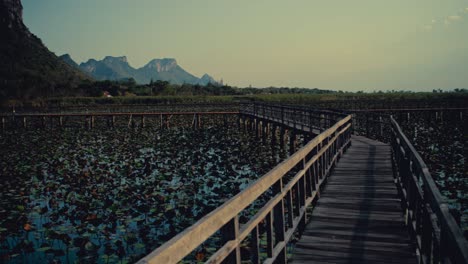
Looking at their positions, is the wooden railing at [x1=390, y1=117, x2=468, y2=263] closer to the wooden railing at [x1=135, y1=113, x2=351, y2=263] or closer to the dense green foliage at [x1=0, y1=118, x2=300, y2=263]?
the wooden railing at [x1=135, y1=113, x2=351, y2=263]

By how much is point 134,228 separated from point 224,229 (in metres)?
5.84

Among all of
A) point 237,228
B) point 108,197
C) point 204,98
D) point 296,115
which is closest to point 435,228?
point 237,228

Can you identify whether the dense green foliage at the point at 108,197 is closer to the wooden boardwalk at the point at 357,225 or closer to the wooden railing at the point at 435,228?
the wooden boardwalk at the point at 357,225

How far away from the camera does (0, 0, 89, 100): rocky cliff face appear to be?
77688 millimetres

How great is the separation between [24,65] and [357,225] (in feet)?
375

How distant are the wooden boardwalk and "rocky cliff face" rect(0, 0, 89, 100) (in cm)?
7359

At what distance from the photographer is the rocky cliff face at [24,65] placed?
77688 millimetres

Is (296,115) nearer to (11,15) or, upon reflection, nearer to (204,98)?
(204,98)

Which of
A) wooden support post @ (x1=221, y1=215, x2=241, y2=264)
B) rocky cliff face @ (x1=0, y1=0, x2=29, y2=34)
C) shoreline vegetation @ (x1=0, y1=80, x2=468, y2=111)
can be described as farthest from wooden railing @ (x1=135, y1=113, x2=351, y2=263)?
rocky cliff face @ (x1=0, y1=0, x2=29, y2=34)

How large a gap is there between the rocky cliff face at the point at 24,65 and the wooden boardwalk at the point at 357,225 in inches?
2897

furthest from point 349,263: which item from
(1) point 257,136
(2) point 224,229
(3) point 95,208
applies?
(1) point 257,136

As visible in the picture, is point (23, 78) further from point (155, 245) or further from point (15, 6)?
point (155, 245)

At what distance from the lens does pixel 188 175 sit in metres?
13.5

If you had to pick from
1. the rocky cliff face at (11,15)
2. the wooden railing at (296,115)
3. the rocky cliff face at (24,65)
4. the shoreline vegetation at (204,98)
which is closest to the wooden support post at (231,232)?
the wooden railing at (296,115)
